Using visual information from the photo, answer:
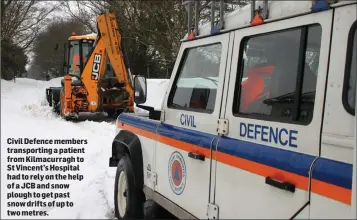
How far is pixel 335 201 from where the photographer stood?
1.90 meters

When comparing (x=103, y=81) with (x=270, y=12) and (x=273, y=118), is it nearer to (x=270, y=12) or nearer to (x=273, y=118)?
(x=270, y=12)

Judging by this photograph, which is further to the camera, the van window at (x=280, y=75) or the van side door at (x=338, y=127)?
the van window at (x=280, y=75)

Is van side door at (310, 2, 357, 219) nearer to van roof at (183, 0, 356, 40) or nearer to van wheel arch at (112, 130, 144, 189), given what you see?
van roof at (183, 0, 356, 40)

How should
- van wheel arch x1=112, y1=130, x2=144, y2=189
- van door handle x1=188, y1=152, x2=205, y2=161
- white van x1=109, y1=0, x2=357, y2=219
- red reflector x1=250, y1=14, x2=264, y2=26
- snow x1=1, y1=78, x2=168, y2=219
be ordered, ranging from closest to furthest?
1. white van x1=109, y1=0, x2=357, y2=219
2. red reflector x1=250, y1=14, x2=264, y2=26
3. van door handle x1=188, y1=152, x2=205, y2=161
4. van wheel arch x1=112, y1=130, x2=144, y2=189
5. snow x1=1, y1=78, x2=168, y2=219

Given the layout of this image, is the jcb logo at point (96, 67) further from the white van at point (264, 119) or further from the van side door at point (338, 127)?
the van side door at point (338, 127)

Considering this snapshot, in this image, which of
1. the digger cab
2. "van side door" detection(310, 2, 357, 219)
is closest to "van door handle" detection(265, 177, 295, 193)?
"van side door" detection(310, 2, 357, 219)

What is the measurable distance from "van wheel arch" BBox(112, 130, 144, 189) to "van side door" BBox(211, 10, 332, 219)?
1.58 metres

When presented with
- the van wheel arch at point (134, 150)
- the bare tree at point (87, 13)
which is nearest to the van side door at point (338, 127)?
the van wheel arch at point (134, 150)

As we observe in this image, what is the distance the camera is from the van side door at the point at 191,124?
300 cm

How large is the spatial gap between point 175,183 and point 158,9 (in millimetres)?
17847

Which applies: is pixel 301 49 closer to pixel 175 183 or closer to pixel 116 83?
pixel 175 183

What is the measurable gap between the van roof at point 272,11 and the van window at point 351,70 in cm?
17

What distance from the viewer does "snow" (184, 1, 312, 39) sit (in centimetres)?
232

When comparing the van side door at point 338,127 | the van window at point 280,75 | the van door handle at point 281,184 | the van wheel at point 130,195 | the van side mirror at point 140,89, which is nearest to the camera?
the van side door at point 338,127
